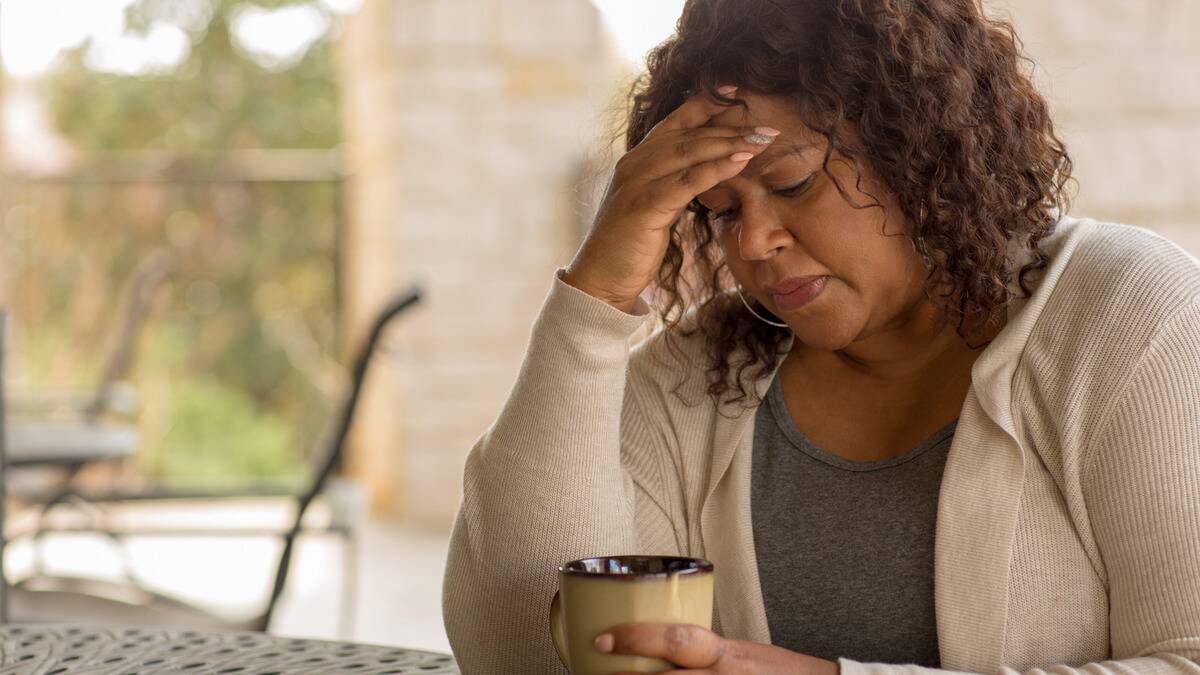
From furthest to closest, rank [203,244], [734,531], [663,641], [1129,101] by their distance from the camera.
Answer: [203,244]
[1129,101]
[734,531]
[663,641]

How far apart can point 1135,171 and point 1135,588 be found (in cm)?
121

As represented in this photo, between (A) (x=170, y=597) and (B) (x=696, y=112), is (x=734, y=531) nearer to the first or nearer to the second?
(B) (x=696, y=112)

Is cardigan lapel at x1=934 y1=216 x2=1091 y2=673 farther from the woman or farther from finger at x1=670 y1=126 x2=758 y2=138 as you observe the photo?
finger at x1=670 y1=126 x2=758 y2=138

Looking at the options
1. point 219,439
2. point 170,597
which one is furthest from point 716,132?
point 219,439

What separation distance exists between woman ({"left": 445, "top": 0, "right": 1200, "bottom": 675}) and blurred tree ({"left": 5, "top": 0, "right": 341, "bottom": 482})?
4.62 m

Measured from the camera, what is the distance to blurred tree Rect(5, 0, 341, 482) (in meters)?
5.96

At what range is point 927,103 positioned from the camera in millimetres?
1122

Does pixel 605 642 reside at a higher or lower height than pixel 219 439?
lower

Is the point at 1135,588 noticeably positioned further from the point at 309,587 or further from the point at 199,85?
the point at 199,85

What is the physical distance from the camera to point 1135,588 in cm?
100

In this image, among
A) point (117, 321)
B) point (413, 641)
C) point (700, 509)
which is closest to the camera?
point (700, 509)

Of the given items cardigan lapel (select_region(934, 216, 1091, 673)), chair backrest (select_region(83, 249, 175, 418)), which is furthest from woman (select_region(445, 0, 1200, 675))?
chair backrest (select_region(83, 249, 175, 418))

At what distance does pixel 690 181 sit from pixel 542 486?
274mm

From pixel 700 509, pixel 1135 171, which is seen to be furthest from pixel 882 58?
pixel 1135 171
